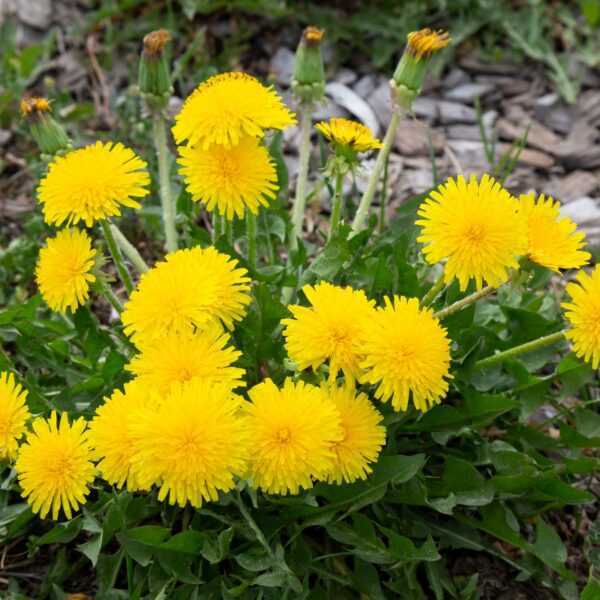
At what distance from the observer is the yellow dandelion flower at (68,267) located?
6.72 feet

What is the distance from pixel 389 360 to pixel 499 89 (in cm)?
268

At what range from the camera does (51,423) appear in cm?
193

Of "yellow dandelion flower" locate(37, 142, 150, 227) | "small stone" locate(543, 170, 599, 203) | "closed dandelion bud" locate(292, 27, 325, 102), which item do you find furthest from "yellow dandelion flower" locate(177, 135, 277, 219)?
"small stone" locate(543, 170, 599, 203)

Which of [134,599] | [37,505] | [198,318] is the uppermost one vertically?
[198,318]

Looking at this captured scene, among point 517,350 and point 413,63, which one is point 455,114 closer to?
point 413,63

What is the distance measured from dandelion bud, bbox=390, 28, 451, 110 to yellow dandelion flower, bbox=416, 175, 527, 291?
2.18 ft

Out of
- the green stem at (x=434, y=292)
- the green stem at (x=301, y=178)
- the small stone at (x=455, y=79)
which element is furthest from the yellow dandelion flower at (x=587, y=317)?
the small stone at (x=455, y=79)

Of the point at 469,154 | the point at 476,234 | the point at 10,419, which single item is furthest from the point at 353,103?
the point at 10,419

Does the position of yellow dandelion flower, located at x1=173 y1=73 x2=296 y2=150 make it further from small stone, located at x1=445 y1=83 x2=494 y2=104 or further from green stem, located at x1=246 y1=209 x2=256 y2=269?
small stone, located at x1=445 y1=83 x2=494 y2=104

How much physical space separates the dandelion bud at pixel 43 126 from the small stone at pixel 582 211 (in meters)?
2.06

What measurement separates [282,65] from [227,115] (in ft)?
7.34

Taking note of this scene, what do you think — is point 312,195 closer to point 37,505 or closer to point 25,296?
point 25,296

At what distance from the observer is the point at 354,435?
1.88 meters

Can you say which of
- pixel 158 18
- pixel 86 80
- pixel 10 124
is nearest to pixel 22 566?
pixel 10 124
